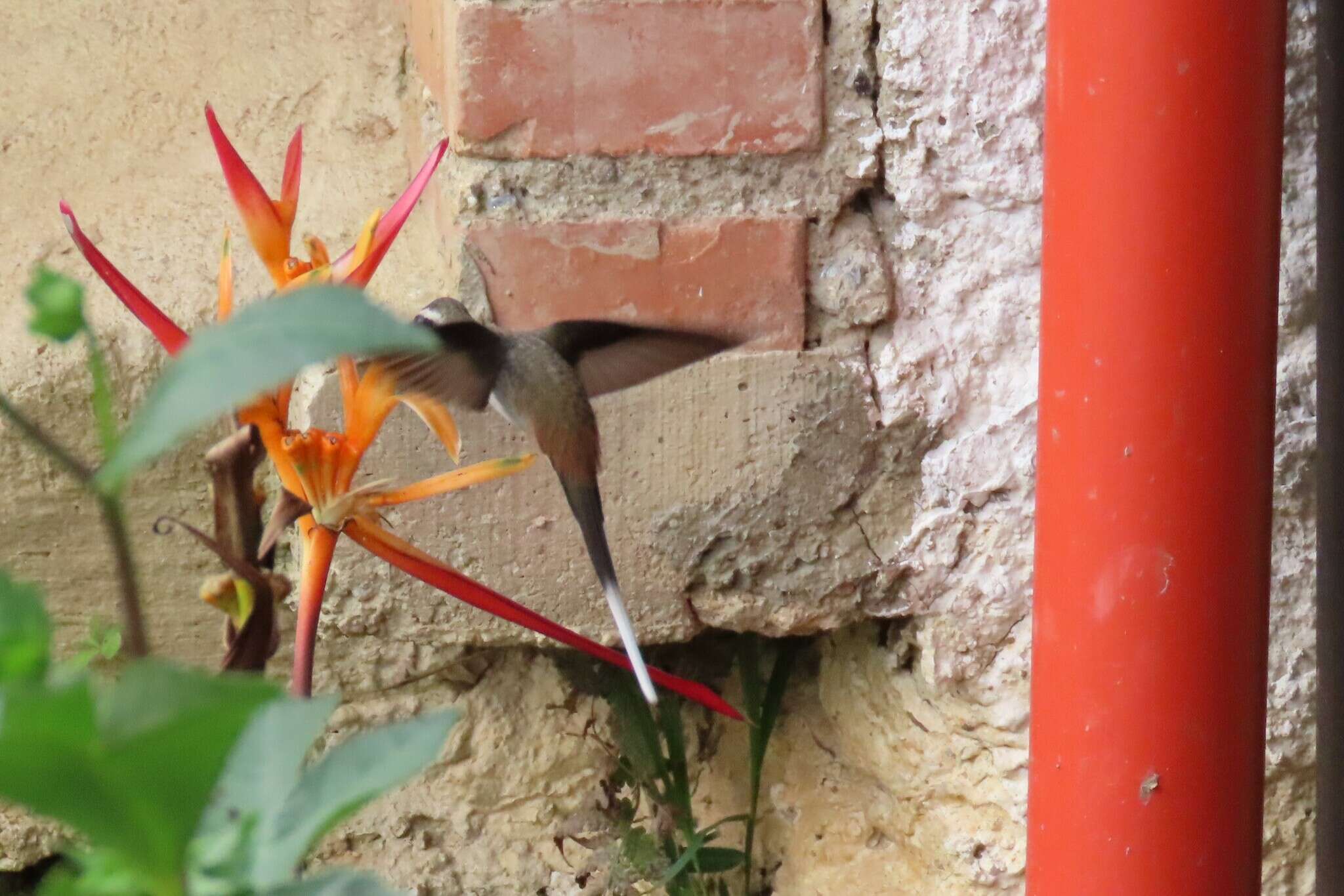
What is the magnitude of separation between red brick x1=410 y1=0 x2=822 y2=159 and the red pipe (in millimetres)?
184

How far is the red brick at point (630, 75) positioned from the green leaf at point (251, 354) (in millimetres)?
679

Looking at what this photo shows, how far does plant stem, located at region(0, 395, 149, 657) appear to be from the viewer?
0.53ft

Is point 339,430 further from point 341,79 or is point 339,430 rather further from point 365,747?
point 365,747

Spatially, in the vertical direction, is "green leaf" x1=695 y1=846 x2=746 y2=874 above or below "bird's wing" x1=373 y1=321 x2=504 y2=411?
below

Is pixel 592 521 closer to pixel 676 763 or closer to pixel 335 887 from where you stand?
pixel 676 763

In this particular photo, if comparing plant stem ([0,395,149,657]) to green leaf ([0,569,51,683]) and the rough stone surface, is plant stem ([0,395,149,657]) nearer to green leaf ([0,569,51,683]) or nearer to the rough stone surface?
green leaf ([0,569,51,683])

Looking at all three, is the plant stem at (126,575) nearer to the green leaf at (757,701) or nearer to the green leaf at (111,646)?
the green leaf at (111,646)

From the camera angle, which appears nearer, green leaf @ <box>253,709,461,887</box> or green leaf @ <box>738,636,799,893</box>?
green leaf @ <box>253,709,461,887</box>

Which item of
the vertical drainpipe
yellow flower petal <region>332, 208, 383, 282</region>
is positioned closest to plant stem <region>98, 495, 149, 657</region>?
yellow flower petal <region>332, 208, 383, 282</region>

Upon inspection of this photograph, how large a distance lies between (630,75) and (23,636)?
2.34 ft

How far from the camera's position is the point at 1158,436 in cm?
69

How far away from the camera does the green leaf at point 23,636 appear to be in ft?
0.48

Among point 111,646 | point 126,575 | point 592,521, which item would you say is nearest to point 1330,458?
point 592,521

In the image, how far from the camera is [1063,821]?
0.75 meters
